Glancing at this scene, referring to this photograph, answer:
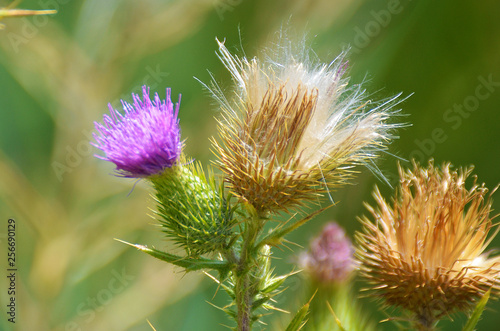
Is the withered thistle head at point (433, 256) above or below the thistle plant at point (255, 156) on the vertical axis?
below

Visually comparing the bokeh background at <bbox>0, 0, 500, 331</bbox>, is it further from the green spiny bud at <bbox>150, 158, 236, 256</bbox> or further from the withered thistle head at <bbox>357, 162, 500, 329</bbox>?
the withered thistle head at <bbox>357, 162, 500, 329</bbox>

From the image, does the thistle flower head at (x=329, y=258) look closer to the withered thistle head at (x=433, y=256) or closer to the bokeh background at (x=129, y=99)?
the withered thistle head at (x=433, y=256)

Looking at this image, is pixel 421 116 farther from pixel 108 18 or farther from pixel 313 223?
pixel 108 18

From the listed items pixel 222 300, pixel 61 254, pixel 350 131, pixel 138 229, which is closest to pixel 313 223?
pixel 222 300

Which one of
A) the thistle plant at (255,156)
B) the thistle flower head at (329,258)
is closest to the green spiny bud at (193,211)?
the thistle plant at (255,156)

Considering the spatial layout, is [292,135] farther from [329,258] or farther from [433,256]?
[329,258]
